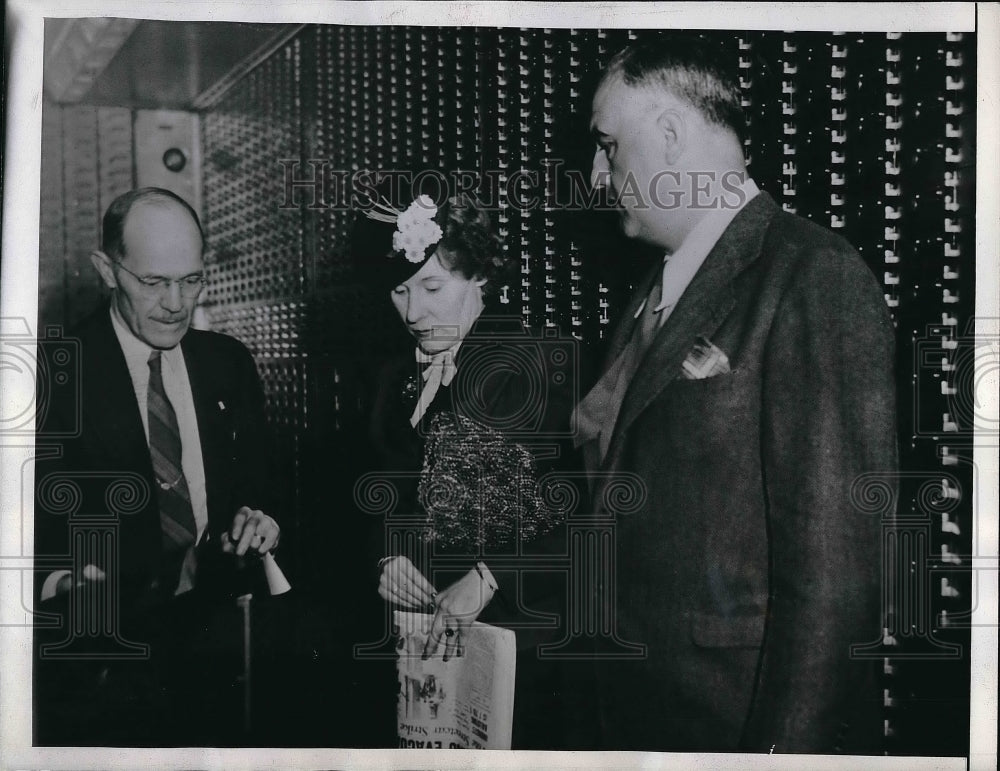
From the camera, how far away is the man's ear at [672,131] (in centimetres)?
139

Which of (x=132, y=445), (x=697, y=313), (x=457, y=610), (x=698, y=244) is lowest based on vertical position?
(x=457, y=610)

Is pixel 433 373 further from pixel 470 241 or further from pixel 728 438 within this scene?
pixel 728 438

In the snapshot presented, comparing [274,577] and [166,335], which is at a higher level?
[166,335]

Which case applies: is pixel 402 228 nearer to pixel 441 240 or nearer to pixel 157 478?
pixel 441 240

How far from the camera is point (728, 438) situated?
135 cm

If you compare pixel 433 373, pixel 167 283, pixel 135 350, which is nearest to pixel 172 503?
pixel 135 350

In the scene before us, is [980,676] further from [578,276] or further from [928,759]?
[578,276]

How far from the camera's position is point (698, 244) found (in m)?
1.39

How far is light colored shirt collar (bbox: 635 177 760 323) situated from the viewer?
139 centimetres

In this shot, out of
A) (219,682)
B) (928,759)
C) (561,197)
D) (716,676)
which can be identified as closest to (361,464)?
(219,682)

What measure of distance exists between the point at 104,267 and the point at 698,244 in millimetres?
1014

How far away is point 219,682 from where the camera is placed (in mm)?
1423

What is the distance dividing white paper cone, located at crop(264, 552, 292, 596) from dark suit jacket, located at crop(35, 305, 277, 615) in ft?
0.31

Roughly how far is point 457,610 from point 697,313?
0.64 metres
